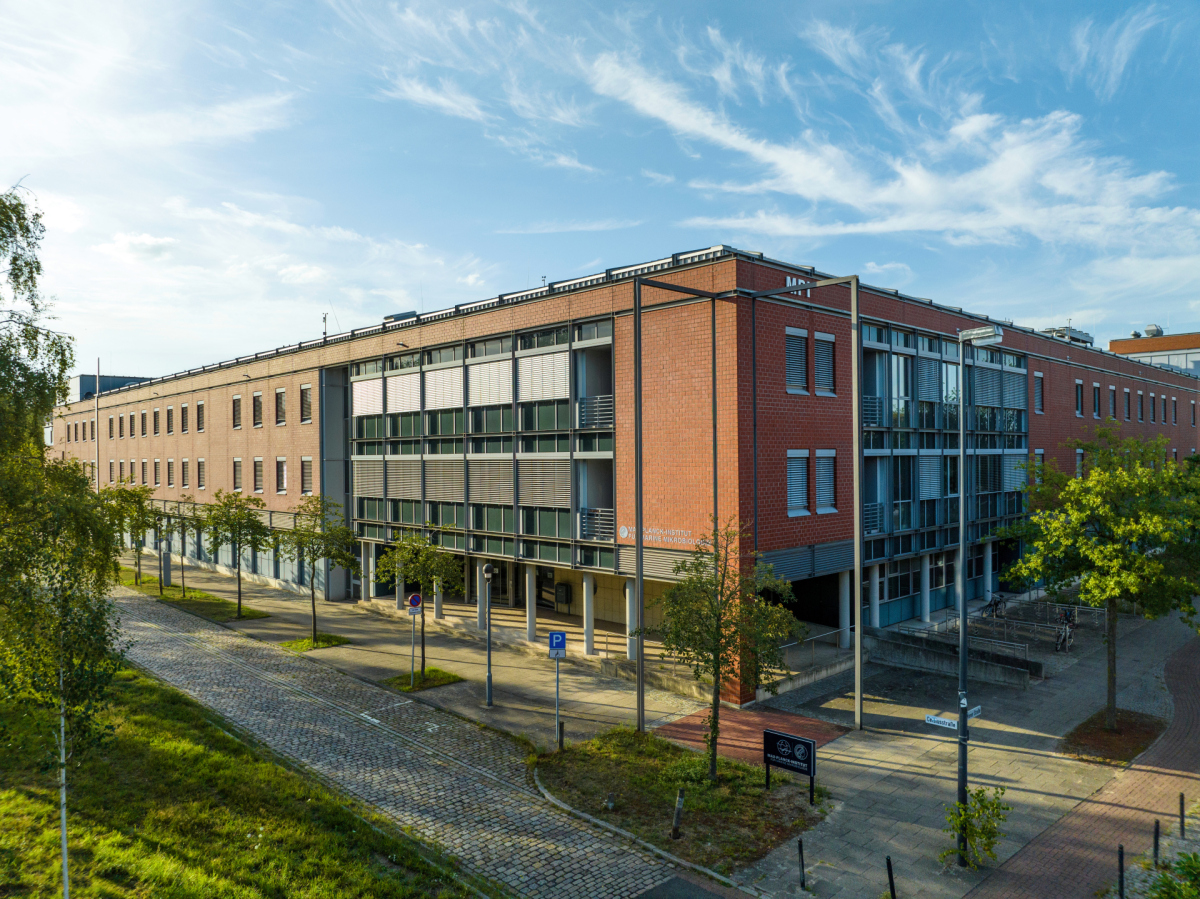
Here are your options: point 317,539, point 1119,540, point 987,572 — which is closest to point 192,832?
point 317,539

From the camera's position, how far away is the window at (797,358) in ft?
74.6

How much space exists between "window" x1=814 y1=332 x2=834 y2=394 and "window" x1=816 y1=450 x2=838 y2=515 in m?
2.05

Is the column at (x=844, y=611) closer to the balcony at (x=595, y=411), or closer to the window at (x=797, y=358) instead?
the window at (x=797, y=358)

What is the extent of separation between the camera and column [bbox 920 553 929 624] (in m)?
29.0

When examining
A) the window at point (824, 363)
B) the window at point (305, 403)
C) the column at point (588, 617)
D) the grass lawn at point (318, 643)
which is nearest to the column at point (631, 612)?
the column at point (588, 617)

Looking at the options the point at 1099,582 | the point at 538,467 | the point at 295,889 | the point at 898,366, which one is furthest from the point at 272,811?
the point at 898,366

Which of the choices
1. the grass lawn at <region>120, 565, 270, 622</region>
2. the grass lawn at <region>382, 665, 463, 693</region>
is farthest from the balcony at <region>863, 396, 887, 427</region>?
the grass lawn at <region>120, 565, 270, 622</region>

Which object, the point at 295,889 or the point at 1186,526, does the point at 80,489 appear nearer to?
the point at 295,889

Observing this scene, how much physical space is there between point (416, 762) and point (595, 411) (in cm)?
1186

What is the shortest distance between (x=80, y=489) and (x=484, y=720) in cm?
1036

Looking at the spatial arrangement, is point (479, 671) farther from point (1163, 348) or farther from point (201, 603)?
point (1163, 348)

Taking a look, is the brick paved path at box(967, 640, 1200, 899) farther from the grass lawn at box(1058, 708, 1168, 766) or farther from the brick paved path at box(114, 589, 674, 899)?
the brick paved path at box(114, 589, 674, 899)

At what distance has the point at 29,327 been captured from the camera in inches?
572

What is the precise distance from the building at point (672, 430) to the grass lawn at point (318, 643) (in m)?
5.21
